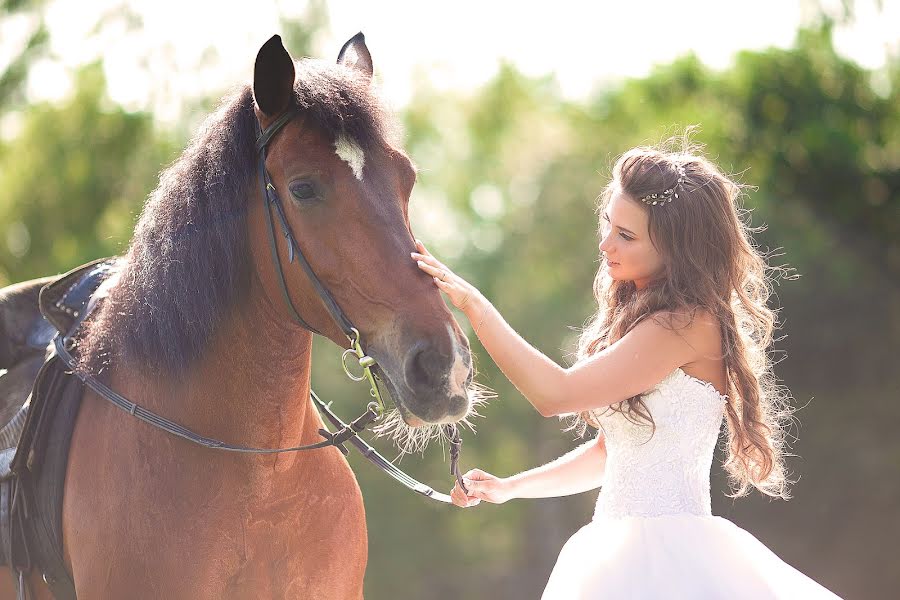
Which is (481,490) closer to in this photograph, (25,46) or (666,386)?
(666,386)

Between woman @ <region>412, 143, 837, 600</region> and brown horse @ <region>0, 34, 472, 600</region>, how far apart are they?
25 cm

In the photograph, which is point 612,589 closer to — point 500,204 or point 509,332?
point 509,332

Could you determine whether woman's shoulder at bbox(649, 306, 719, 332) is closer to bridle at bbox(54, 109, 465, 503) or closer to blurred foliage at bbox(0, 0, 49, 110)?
bridle at bbox(54, 109, 465, 503)

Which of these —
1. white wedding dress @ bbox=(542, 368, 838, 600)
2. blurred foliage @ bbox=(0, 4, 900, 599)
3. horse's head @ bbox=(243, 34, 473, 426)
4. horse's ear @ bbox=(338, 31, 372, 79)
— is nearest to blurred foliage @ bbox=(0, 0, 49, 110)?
blurred foliage @ bbox=(0, 4, 900, 599)

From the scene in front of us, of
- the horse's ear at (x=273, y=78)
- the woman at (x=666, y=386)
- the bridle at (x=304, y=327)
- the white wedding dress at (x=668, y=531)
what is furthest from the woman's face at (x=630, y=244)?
the horse's ear at (x=273, y=78)

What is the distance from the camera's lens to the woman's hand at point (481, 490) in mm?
3148

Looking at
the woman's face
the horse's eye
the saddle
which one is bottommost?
the saddle

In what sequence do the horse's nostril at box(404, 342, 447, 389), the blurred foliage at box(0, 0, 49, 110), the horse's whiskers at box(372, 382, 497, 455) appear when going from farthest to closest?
the blurred foliage at box(0, 0, 49, 110) < the horse's whiskers at box(372, 382, 497, 455) < the horse's nostril at box(404, 342, 447, 389)

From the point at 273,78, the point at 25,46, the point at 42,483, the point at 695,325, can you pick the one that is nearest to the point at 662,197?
the point at 695,325

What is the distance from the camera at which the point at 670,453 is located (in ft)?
9.12

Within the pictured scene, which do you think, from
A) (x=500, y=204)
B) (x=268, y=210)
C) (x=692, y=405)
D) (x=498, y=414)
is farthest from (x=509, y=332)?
(x=500, y=204)

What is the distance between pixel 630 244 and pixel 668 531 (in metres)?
0.86

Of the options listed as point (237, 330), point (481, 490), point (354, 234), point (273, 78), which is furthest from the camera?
point (481, 490)

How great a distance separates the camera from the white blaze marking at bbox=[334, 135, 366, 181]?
2.59 meters
